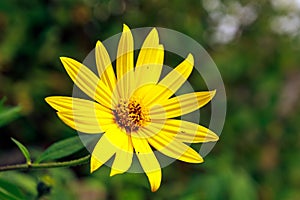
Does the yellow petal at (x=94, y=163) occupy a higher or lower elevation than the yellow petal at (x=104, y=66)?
lower

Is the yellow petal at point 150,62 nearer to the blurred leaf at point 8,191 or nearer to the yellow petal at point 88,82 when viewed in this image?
the yellow petal at point 88,82

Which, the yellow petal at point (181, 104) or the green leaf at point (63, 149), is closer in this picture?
the yellow petal at point (181, 104)

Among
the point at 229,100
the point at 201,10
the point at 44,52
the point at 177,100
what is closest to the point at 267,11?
the point at 201,10

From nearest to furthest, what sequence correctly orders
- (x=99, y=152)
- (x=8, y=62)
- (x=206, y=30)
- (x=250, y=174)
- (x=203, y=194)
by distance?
(x=99, y=152)
(x=203, y=194)
(x=8, y=62)
(x=250, y=174)
(x=206, y=30)

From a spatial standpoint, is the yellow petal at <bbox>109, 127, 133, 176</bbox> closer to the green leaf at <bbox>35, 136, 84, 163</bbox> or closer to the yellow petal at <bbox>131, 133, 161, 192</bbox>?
the yellow petal at <bbox>131, 133, 161, 192</bbox>

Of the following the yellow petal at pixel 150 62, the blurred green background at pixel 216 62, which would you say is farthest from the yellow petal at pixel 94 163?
the blurred green background at pixel 216 62

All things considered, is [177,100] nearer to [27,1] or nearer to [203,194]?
[203,194]

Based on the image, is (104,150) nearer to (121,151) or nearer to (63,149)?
(121,151)
